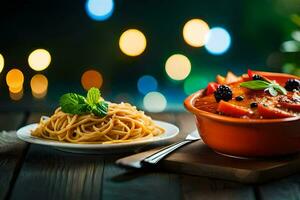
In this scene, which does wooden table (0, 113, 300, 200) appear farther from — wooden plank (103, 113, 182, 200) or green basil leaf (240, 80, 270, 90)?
green basil leaf (240, 80, 270, 90)

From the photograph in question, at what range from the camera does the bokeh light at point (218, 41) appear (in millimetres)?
3568

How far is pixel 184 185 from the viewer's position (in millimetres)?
1780

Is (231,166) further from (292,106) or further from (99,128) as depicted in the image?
(99,128)

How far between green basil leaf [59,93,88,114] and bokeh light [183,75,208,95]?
1.56 m

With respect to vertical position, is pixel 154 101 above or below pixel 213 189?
below

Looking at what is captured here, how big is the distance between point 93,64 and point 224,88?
5.73 ft

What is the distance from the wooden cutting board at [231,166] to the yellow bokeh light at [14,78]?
1.80m

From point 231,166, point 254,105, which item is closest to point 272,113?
point 254,105

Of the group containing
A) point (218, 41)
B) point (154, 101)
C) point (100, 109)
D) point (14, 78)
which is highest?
point (100, 109)

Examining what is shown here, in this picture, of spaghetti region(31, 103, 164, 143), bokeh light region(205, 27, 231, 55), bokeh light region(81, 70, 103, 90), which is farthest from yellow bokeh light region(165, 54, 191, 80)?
spaghetti region(31, 103, 164, 143)

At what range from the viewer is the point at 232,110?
1898 mm

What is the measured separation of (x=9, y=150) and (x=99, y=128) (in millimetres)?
277

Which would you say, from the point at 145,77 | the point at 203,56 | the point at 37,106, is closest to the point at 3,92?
the point at 37,106

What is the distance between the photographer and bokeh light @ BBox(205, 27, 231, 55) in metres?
3.57
